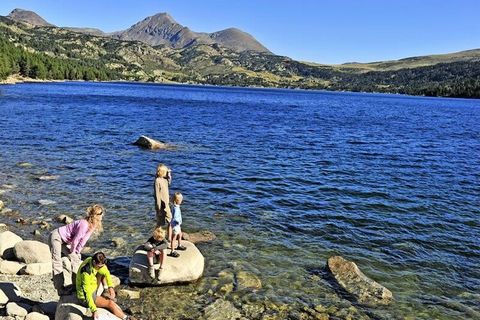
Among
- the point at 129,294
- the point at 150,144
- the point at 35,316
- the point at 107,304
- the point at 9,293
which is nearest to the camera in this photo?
the point at 107,304

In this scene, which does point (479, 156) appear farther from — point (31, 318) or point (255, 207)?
point (31, 318)

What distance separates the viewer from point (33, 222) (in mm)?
→ 20203

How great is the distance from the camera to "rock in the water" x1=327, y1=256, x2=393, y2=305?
14.5 metres

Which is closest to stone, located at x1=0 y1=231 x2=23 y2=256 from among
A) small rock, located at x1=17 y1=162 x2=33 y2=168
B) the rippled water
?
the rippled water

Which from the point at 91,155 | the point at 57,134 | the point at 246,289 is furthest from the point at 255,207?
the point at 57,134

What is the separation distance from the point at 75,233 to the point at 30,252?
19.1 ft

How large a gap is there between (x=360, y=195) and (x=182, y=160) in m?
16.1

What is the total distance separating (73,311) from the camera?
10750 millimetres

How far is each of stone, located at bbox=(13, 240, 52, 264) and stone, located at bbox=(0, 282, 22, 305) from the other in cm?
224

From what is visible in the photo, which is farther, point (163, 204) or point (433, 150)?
point (433, 150)

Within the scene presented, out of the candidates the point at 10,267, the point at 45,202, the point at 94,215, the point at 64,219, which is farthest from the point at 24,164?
the point at 94,215

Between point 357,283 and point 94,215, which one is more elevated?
point 94,215

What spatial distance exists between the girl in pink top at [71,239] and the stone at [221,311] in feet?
13.9

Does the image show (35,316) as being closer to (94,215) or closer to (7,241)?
(94,215)
